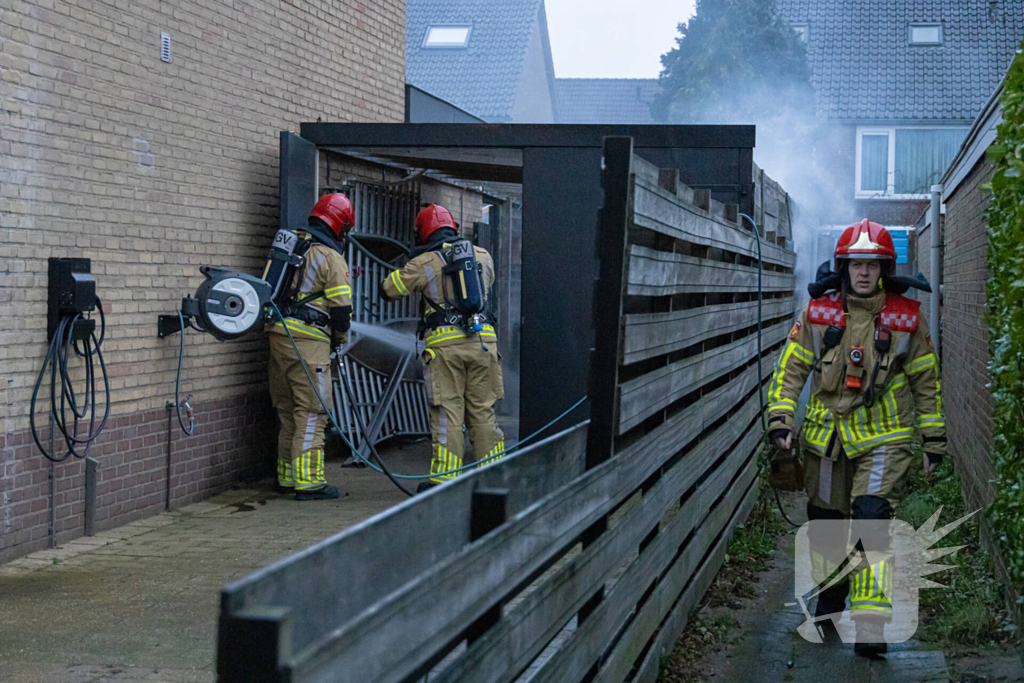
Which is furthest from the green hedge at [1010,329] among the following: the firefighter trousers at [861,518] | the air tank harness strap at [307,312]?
the air tank harness strap at [307,312]

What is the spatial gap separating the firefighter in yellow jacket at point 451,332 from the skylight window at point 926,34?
30.7 metres

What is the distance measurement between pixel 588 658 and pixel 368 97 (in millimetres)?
7881

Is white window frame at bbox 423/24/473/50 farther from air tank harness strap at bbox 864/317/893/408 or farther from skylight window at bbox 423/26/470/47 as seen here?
air tank harness strap at bbox 864/317/893/408

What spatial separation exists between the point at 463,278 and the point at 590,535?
4251mm

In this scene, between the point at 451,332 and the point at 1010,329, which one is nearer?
the point at 1010,329

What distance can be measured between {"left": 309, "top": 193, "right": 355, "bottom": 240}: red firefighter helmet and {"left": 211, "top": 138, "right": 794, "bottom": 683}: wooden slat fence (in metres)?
2.87

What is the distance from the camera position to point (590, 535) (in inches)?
135

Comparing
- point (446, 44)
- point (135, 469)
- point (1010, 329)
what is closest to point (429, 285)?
point (135, 469)

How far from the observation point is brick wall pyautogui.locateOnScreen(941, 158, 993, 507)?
612 cm

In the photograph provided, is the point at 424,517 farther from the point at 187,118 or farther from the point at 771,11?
the point at 771,11

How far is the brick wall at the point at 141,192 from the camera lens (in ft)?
19.1

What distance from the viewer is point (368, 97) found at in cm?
1029

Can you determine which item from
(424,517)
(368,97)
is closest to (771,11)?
(368,97)

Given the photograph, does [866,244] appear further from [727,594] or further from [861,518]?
[727,594]
